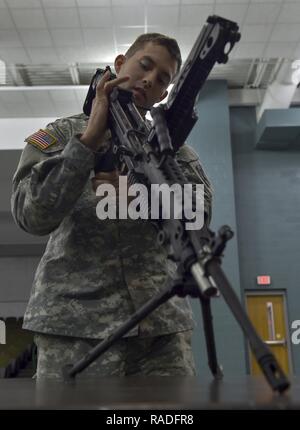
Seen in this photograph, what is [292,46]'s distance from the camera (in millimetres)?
3857

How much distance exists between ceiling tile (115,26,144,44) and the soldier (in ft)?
9.57

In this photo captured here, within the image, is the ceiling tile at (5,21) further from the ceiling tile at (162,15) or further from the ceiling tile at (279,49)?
the ceiling tile at (279,49)

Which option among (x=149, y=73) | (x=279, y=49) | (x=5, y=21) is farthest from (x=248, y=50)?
(x=149, y=73)

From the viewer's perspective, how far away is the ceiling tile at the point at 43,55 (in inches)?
151

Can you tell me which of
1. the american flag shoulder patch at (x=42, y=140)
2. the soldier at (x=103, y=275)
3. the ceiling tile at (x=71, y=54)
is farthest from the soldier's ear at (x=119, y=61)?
the ceiling tile at (x=71, y=54)

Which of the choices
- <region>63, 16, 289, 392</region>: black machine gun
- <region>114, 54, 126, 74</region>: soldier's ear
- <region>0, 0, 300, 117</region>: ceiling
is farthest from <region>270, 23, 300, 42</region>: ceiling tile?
<region>63, 16, 289, 392</region>: black machine gun

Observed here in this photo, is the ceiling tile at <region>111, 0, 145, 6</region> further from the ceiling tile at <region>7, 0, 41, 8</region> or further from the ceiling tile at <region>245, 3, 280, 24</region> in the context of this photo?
the ceiling tile at <region>245, 3, 280, 24</region>

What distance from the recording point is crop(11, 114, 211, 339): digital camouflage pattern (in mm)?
659

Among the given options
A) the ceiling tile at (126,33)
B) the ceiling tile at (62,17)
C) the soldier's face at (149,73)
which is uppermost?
the ceiling tile at (126,33)

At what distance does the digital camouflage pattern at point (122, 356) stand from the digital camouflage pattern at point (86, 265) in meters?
0.02
